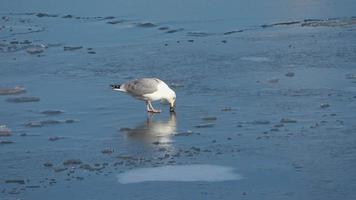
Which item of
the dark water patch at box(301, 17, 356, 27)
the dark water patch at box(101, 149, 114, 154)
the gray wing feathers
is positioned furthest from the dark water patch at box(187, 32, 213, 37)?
the dark water patch at box(101, 149, 114, 154)

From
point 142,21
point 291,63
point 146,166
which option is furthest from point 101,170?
point 142,21

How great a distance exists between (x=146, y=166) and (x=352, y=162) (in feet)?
6.35

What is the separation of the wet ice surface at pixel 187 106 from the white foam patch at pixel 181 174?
0.09m

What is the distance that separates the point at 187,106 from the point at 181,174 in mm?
2734

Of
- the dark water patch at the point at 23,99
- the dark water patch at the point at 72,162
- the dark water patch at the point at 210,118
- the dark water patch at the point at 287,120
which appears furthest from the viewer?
the dark water patch at the point at 23,99

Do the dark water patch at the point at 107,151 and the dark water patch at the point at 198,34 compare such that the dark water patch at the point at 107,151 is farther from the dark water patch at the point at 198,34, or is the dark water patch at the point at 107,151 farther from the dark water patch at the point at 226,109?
the dark water patch at the point at 198,34

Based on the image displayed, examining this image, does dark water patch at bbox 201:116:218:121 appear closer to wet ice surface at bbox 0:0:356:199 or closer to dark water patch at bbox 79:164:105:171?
wet ice surface at bbox 0:0:356:199

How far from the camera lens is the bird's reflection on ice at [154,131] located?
971cm

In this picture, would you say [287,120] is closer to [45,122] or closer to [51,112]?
[45,122]

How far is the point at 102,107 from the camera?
11.3m

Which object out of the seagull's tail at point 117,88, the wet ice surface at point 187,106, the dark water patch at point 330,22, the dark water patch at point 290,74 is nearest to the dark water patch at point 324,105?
the wet ice surface at point 187,106

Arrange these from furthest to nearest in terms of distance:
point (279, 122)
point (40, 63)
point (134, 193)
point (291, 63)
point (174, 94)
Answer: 1. point (40, 63)
2. point (291, 63)
3. point (174, 94)
4. point (279, 122)
5. point (134, 193)

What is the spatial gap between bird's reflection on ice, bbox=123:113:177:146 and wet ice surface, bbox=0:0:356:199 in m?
0.01

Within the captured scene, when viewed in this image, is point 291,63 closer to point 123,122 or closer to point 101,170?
point 123,122
